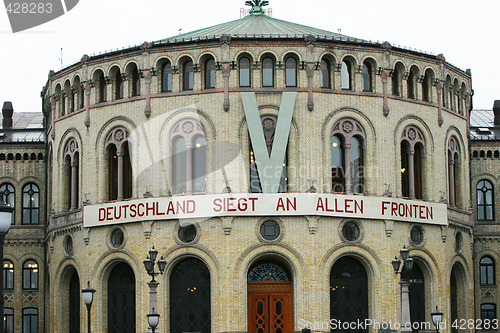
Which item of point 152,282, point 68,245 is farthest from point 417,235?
point 68,245

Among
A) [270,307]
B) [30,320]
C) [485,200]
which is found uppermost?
[485,200]

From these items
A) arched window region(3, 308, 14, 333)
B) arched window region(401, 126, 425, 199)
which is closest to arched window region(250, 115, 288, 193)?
arched window region(401, 126, 425, 199)

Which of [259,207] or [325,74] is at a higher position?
[325,74]

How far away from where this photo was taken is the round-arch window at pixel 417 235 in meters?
51.8

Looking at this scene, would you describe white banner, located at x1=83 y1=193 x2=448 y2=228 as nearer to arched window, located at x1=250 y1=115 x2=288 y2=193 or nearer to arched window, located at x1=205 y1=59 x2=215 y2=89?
arched window, located at x1=250 y1=115 x2=288 y2=193

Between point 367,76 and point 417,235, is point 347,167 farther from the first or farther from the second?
point 417,235

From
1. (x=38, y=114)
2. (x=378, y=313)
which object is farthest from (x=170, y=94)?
(x=38, y=114)

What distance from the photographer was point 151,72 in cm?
5141

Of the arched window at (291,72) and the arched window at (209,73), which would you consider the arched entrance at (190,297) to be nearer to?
the arched window at (209,73)

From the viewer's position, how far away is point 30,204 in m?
61.0

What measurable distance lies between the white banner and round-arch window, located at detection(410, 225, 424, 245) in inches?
20.5

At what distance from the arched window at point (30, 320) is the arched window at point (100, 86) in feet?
46.8

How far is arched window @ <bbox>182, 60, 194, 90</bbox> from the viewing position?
2015 inches

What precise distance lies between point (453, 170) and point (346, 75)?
352 inches
